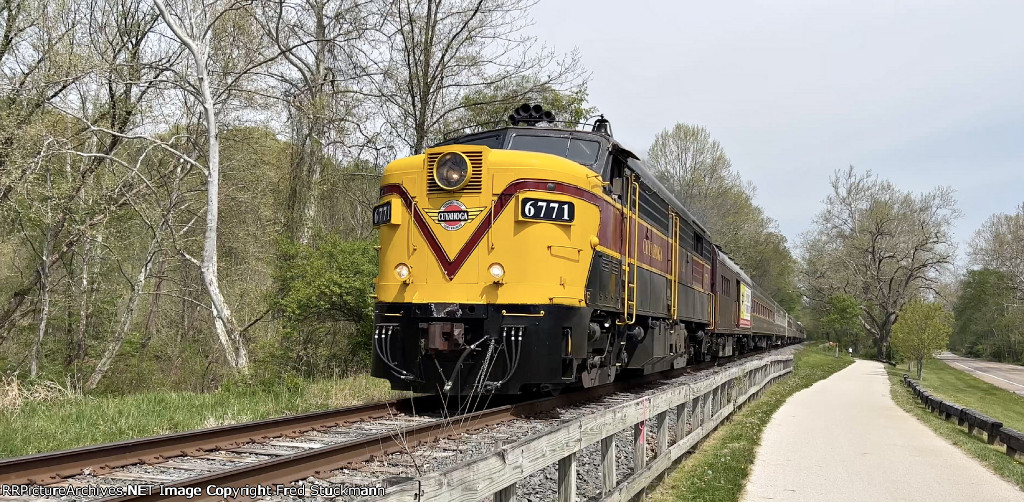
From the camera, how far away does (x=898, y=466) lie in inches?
Result: 348

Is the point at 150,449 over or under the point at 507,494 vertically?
under

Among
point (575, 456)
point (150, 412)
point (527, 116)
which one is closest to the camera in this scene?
point (575, 456)

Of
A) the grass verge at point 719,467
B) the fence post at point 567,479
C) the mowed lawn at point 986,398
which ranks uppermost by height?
the fence post at point 567,479

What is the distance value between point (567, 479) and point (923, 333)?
34564mm

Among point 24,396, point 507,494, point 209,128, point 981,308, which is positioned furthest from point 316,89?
point 981,308

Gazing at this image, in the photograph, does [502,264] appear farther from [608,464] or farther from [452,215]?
[608,464]

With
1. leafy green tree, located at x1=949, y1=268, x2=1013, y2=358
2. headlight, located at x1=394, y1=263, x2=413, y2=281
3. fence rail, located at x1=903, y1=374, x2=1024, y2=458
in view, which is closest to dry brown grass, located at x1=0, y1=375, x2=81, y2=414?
headlight, located at x1=394, y1=263, x2=413, y2=281

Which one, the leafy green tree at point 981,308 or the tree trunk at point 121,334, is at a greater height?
the leafy green tree at point 981,308

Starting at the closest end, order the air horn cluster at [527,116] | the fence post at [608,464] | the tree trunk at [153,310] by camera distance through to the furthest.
→ the fence post at [608,464]
the air horn cluster at [527,116]
the tree trunk at [153,310]

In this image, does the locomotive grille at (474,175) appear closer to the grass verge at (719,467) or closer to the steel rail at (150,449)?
the steel rail at (150,449)

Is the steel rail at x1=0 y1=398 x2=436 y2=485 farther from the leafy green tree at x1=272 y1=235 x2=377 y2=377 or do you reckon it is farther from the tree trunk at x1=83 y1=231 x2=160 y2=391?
the tree trunk at x1=83 y1=231 x2=160 y2=391

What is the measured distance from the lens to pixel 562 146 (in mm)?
10320

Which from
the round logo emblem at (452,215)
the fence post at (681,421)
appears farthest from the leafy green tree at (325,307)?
the fence post at (681,421)

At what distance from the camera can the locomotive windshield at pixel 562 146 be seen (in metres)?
10.1
